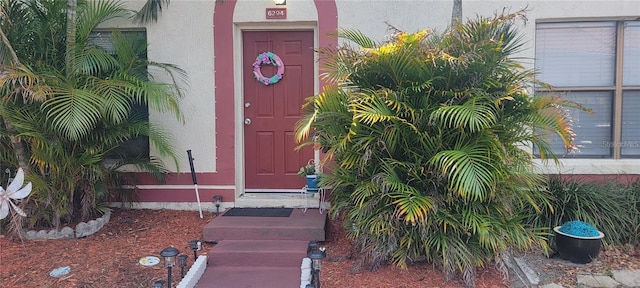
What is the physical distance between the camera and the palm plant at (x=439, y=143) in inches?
143

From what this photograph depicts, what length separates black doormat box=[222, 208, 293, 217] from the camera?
5236mm

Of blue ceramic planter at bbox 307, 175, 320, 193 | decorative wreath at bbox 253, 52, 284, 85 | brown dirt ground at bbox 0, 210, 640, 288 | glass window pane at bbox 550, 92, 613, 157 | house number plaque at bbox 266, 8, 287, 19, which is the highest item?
house number plaque at bbox 266, 8, 287, 19

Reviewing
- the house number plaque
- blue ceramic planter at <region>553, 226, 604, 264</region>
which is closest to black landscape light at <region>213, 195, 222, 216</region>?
the house number plaque

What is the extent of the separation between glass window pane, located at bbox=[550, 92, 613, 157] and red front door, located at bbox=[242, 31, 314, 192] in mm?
3183

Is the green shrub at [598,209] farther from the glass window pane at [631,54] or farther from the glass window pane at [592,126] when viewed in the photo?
the glass window pane at [631,54]

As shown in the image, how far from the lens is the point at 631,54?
5.60m

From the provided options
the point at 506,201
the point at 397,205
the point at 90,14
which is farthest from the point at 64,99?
the point at 506,201

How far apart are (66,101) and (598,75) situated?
5.93m

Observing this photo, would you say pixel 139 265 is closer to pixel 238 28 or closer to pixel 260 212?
pixel 260 212

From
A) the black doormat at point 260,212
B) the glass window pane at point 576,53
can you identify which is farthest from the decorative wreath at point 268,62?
the glass window pane at point 576,53

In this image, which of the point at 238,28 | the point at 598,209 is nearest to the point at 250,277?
the point at 238,28

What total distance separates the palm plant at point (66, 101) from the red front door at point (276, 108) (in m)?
1.10

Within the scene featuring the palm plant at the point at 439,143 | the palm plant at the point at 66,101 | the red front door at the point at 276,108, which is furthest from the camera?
the red front door at the point at 276,108

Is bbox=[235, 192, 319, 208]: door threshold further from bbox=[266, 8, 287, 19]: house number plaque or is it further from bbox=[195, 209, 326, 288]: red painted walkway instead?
bbox=[266, 8, 287, 19]: house number plaque
